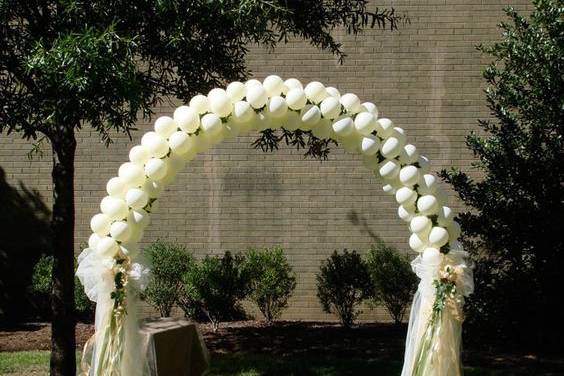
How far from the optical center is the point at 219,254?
1093 cm

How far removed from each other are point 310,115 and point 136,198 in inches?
48.6

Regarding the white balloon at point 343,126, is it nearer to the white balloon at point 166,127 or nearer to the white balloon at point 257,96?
the white balloon at point 257,96

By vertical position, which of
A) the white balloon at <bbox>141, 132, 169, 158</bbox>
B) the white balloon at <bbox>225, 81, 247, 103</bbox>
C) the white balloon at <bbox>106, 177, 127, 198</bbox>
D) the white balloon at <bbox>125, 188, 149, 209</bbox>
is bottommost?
the white balloon at <bbox>125, 188, 149, 209</bbox>

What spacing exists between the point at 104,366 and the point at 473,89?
7.77 meters

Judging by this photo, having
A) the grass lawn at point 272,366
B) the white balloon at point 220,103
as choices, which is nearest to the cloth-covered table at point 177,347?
the grass lawn at point 272,366

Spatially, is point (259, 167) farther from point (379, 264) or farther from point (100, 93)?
point (100, 93)

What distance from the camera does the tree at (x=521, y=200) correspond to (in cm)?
873

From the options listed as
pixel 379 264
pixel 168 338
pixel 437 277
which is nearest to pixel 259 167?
pixel 379 264

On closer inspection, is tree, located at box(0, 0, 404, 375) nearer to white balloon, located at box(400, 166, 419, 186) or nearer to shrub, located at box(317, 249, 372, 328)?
white balloon, located at box(400, 166, 419, 186)

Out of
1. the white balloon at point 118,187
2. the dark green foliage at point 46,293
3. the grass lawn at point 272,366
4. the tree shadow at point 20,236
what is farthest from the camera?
the tree shadow at point 20,236

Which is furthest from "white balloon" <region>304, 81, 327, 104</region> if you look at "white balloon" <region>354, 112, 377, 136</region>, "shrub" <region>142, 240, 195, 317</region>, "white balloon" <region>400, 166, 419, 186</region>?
"shrub" <region>142, 240, 195, 317</region>

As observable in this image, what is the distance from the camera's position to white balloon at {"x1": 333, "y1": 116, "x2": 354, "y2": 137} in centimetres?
478

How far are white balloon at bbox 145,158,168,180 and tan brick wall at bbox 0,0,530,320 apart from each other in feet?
20.6

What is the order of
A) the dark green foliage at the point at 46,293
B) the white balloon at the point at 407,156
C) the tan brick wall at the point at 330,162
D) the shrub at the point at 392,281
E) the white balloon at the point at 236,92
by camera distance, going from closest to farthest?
1. the white balloon at the point at 236,92
2. the white balloon at the point at 407,156
3. the shrub at the point at 392,281
4. the dark green foliage at the point at 46,293
5. the tan brick wall at the point at 330,162
